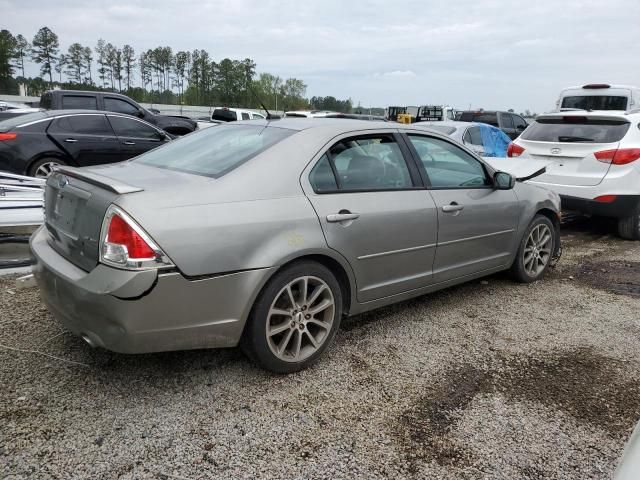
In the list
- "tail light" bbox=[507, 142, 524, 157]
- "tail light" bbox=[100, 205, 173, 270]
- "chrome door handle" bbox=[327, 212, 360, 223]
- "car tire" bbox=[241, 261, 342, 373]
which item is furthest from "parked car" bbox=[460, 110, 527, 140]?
"tail light" bbox=[100, 205, 173, 270]

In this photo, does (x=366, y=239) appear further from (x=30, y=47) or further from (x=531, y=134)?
(x=30, y=47)

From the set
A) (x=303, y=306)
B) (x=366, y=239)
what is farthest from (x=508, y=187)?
(x=303, y=306)

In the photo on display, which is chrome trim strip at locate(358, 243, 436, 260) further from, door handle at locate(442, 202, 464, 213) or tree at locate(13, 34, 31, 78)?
tree at locate(13, 34, 31, 78)

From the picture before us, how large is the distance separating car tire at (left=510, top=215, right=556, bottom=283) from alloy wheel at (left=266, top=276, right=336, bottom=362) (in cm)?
239

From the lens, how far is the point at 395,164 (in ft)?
12.2

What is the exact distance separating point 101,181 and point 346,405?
1763 mm

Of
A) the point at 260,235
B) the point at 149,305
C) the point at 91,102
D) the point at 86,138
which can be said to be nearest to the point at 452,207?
the point at 260,235

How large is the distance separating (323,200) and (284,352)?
0.93 metres

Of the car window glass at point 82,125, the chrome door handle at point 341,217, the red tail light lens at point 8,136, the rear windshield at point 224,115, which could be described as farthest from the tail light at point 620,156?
the rear windshield at point 224,115

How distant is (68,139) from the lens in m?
8.30

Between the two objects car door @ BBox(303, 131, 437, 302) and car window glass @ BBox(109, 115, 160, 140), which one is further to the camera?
car window glass @ BBox(109, 115, 160, 140)

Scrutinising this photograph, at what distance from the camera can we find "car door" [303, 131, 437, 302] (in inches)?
125

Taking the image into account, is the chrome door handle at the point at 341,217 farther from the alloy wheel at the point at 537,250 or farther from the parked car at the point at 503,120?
the parked car at the point at 503,120

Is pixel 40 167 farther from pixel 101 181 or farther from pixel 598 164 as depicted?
pixel 598 164
